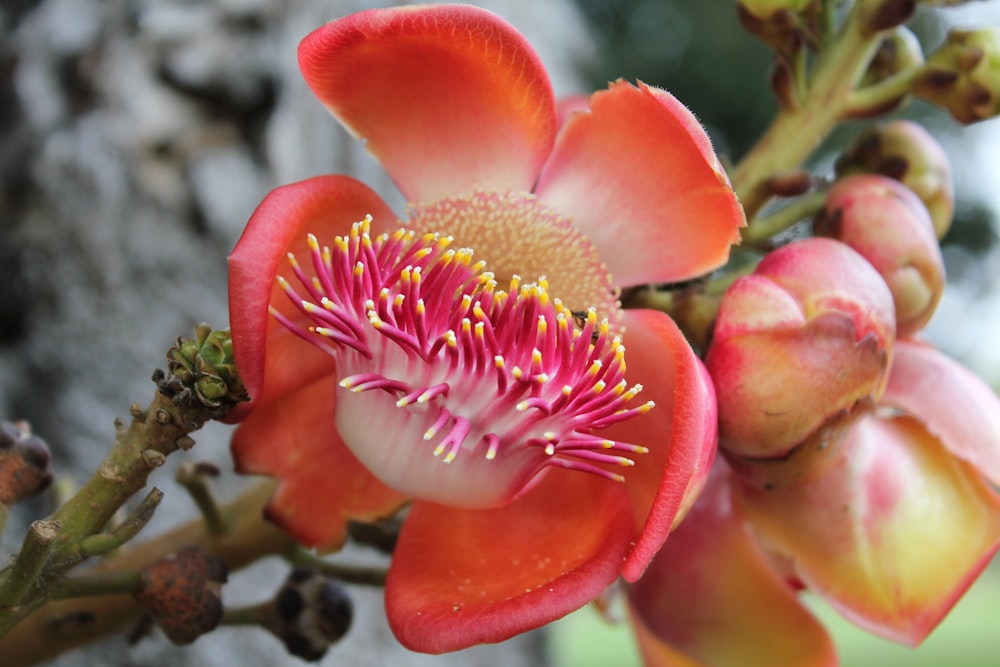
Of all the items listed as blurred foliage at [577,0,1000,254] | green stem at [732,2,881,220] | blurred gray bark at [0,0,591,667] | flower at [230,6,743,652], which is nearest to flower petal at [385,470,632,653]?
flower at [230,6,743,652]

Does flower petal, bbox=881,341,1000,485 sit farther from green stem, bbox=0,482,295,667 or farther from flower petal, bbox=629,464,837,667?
green stem, bbox=0,482,295,667

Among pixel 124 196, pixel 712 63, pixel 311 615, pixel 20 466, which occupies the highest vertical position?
pixel 20 466

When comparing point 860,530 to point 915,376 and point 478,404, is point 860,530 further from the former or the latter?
point 478,404

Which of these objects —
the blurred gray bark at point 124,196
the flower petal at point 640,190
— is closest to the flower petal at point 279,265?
the flower petal at point 640,190

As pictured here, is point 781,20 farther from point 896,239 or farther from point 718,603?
point 718,603

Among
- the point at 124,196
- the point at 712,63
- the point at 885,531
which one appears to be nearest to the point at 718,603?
the point at 885,531

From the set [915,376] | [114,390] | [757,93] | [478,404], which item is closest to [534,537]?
[478,404]
